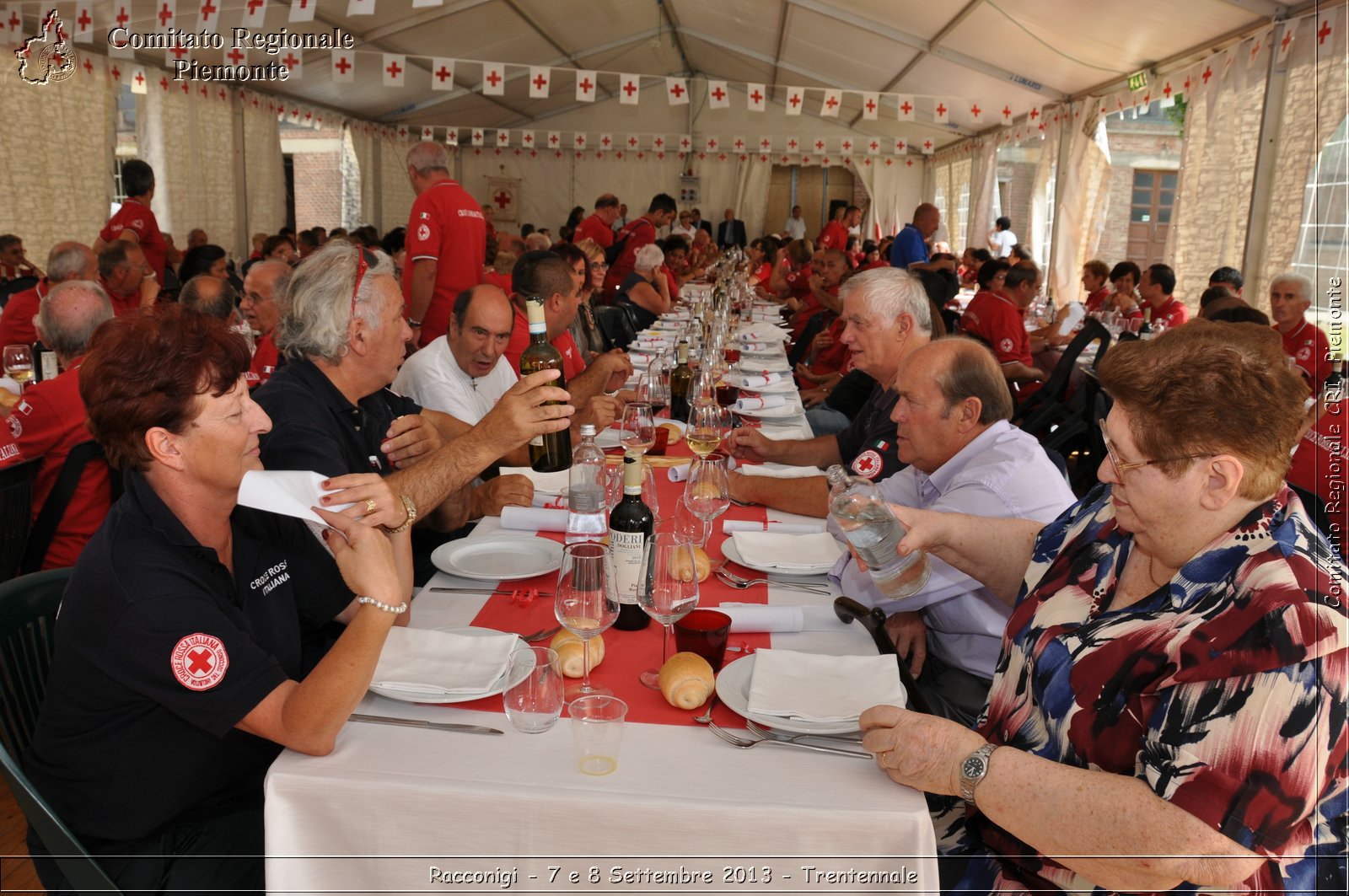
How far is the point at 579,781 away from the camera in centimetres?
125

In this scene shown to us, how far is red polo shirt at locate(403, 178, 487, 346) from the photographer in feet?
17.0

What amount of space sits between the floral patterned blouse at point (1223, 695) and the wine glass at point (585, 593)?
2.26 ft

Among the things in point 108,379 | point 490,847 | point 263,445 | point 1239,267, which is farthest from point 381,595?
point 1239,267

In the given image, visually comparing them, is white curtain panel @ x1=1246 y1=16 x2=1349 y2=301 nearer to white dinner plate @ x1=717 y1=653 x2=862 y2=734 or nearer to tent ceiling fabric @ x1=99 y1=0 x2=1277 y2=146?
tent ceiling fabric @ x1=99 y1=0 x2=1277 y2=146

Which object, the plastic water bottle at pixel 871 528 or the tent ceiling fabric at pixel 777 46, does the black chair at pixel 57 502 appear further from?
the tent ceiling fabric at pixel 777 46

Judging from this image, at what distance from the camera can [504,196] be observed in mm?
20359

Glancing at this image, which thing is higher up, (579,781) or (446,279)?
(446,279)

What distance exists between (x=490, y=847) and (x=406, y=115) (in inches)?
682

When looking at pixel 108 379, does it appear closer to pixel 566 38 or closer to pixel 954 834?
pixel 954 834

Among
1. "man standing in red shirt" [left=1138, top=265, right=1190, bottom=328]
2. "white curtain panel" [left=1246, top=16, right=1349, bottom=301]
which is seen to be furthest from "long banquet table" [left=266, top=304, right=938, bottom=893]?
"man standing in red shirt" [left=1138, top=265, right=1190, bottom=328]

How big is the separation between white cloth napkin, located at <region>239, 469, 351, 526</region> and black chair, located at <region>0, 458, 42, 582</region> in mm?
1693

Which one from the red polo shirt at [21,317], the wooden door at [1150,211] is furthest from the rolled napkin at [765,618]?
the wooden door at [1150,211]

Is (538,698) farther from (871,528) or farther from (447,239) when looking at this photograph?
(447,239)

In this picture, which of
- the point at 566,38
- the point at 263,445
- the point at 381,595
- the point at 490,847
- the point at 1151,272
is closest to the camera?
the point at 490,847
